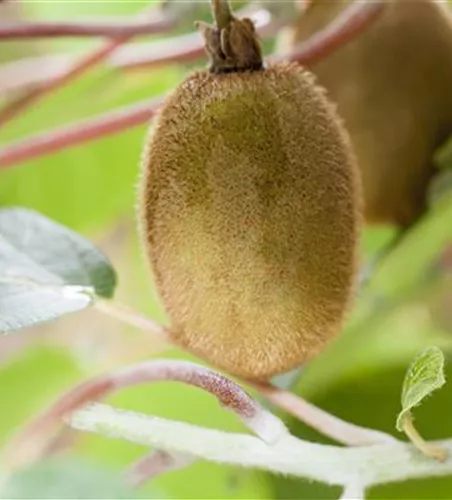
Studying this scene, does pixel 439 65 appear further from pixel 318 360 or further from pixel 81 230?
pixel 81 230

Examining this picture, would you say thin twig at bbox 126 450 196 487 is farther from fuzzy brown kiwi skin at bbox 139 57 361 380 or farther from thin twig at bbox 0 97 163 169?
thin twig at bbox 0 97 163 169

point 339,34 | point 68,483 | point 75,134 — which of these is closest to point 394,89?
point 339,34

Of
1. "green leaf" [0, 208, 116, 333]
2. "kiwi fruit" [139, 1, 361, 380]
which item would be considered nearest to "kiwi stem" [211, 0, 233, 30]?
"kiwi fruit" [139, 1, 361, 380]

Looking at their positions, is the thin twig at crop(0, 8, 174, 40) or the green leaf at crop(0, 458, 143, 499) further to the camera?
the thin twig at crop(0, 8, 174, 40)

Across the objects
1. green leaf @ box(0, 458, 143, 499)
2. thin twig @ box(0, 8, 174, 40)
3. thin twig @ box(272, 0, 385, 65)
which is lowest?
green leaf @ box(0, 458, 143, 499)

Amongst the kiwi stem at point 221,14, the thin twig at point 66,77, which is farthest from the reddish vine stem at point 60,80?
the kiwi stem at point 221,14

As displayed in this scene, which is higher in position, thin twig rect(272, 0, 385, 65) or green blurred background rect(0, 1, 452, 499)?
thin twig rect(272, 0, 385, 65)

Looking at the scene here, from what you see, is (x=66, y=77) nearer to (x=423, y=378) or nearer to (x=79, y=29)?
(x=79, y=29)

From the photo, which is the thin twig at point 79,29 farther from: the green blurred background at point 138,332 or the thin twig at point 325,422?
the thin twig at point 325,422
